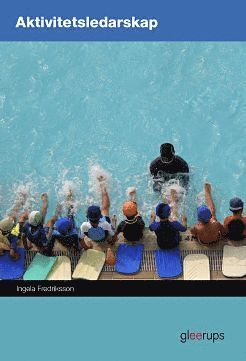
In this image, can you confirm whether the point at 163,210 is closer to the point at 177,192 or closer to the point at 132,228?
the point at 132,228

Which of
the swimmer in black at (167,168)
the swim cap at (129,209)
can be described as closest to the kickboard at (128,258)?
the swim cap at (129,209)

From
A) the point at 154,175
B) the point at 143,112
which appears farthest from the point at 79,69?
the point at 154,175

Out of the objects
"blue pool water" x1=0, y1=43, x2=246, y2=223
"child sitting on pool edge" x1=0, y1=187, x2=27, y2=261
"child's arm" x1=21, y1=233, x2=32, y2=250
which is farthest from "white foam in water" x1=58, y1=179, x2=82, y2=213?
"child's arm" x1=21, y1=233, x2=32, y2=250

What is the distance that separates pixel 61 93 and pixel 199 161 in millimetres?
4804

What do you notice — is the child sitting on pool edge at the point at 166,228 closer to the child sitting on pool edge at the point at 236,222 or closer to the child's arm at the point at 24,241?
the child sitting on pool edge at the point at 236,222

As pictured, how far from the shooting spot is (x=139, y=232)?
46.4 feet

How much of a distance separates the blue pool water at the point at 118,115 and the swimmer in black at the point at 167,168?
51cm

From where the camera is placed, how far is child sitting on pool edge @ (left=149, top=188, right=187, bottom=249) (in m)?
13.4

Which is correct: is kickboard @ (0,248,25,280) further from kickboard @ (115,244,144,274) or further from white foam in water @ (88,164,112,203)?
white foam in water @ (88,164,112,203)

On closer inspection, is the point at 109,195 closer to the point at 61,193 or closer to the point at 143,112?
the point at 61,193

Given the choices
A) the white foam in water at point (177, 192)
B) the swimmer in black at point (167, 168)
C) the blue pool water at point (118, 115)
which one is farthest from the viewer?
the blue pool water at point (118, 115)

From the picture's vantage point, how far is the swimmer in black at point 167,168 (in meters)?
14.9

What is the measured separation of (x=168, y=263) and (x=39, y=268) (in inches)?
108

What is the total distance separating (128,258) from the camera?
14000 mm
